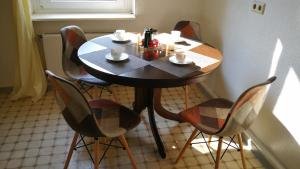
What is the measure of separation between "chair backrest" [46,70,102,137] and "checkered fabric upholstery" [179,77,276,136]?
0.64m

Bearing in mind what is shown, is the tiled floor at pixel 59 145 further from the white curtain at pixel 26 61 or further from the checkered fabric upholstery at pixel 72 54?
the checkered fabric upholstery at pixel 72 54

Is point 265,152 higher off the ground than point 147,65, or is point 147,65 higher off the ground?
point 147,65

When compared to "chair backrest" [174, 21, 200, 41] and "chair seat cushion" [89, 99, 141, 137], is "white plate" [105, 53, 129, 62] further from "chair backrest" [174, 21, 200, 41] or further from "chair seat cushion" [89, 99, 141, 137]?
"chair backrest" [174, 21, 200, 41]

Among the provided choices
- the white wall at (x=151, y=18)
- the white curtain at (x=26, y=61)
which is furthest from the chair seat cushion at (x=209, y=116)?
the white curtain at (x=26, y=61)

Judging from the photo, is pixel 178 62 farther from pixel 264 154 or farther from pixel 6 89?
pixel 6 89

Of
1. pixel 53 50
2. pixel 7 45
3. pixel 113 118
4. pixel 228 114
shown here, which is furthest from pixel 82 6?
pixel 228 114

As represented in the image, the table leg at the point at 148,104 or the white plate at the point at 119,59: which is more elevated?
the white plate at the point at 119,59

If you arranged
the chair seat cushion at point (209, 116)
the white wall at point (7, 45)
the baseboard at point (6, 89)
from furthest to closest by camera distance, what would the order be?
the baseboard at point (6, 89), the white wall at point (7, 45), the chair seat cushion at point (209, 116)

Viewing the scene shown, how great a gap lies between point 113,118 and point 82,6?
A: 5.61 ft

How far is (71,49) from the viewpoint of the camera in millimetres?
2293

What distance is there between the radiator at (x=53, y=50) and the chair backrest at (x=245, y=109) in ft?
6.29

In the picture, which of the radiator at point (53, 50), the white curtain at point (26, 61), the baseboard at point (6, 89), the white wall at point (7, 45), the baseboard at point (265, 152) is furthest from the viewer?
the baseboard at point (6, 89)

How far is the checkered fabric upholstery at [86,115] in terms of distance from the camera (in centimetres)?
130

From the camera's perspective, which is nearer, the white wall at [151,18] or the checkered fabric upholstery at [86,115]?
the checkered fabric upholstery at [86,115]
